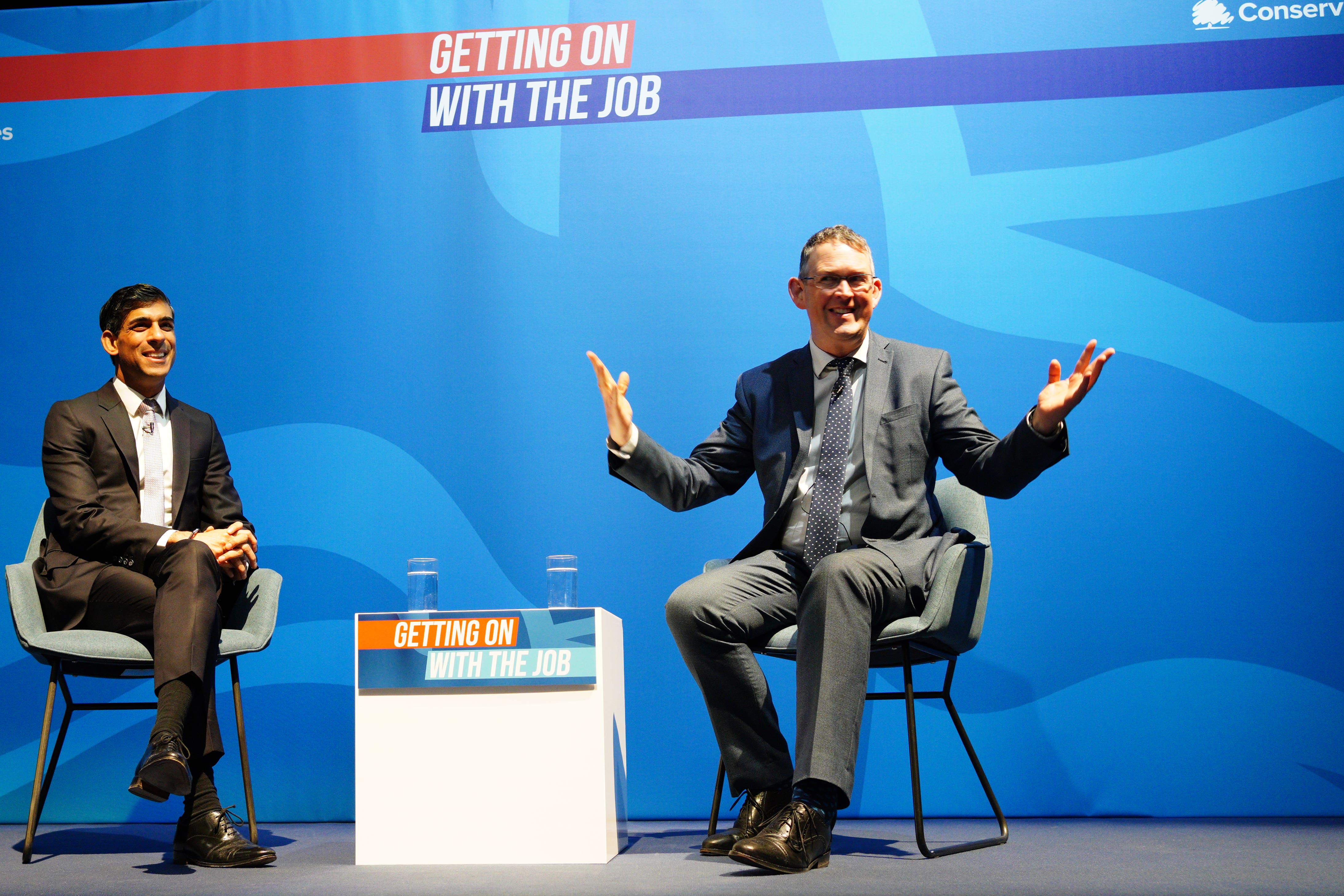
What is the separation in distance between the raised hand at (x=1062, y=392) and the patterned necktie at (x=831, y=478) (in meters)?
0.47

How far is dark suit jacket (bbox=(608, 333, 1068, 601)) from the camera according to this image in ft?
8.47

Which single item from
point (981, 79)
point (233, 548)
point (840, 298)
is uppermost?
point (981, 79)

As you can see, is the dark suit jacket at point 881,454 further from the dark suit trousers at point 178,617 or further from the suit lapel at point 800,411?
the dark suit trousers at point 178,617

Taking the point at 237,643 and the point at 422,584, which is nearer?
the point at 237,643

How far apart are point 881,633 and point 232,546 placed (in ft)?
5.33

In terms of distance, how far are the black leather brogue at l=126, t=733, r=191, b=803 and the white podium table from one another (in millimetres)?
395

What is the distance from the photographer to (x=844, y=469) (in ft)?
8.82

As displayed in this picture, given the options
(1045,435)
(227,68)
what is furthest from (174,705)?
(227,68)

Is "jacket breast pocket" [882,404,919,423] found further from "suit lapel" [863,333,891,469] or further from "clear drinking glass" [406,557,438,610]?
"clear drinking glass" [406,557,438,610]

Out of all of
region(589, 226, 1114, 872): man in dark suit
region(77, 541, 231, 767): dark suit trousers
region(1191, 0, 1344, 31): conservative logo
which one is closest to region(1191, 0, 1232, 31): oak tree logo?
region(1191, 0, 1344, 31): conservative logo

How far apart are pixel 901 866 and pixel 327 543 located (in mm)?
2161

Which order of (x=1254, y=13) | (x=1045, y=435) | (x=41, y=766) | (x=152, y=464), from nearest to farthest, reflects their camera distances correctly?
(x=1045, y=435), (x=41, y=766), (x=152, y=464), (x=1254, y=13)

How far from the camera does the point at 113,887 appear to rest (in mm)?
2262

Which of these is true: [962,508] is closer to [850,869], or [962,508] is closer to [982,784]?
[982,784]
